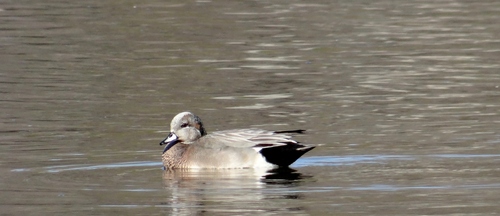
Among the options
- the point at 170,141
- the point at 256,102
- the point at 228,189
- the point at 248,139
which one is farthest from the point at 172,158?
the point at 256,102

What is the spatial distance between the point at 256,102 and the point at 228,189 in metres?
5.00

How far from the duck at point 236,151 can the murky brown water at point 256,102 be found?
0.51 feet

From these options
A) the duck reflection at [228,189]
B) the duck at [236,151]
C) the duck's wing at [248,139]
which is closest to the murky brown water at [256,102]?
the duck reflection at [228,189]

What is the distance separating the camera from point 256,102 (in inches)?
564

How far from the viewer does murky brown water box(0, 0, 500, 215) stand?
29.7ft

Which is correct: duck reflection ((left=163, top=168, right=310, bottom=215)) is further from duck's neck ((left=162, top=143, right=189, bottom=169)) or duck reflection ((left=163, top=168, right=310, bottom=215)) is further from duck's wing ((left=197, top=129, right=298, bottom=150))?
duck's wing ((left=197, top=129, right=298, bottom=150))

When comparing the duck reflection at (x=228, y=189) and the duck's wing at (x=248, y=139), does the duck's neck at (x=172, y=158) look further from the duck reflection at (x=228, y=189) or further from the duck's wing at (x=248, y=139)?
the duck's wing at (x=248, y=139)

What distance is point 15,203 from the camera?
889cm

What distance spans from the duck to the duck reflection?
96mm

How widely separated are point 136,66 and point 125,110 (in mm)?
3937

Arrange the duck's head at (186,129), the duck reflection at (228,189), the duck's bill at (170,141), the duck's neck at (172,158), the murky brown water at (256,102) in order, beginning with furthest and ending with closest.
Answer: the duck's head at (186,129) → the duck's bill at (170,141) → the duck's neck at (172,158) → the murky brown water at (256,102) → the duck reflection at (228,189)

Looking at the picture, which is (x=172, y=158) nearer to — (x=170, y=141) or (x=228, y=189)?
(x=170, y=141)

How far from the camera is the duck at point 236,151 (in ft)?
34.3

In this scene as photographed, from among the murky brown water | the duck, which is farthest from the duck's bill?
the murky brown water
